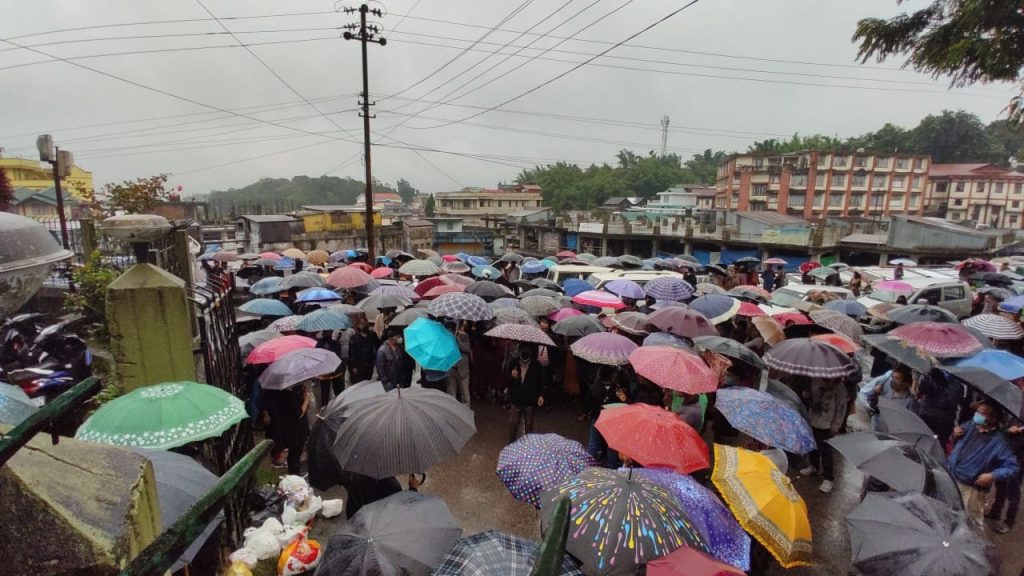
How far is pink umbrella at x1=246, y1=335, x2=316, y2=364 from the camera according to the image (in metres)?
5.94

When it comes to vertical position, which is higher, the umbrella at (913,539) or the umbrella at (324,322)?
the umbrella at (324,322)

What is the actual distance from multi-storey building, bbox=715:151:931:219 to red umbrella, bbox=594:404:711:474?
53969 millimetres

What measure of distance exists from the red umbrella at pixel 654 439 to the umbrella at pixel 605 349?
175cm

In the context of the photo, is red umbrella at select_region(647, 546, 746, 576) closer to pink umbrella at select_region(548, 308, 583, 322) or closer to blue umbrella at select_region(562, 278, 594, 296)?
pink umbrella at select_region(548, 308, 583, 322)

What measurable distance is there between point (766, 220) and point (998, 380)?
3259cm

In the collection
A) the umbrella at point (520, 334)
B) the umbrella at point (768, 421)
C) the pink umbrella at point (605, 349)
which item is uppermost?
the umbrella at point (520, 334)

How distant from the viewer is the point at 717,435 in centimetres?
632

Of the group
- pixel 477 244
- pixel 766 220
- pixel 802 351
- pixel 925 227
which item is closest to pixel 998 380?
pixel 802 351

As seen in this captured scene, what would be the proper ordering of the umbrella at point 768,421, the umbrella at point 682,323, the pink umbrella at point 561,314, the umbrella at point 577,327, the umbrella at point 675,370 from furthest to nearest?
the pink umbrella at point 561,314
the umbrella at point 577,327
the umbrella at point 682,323
the umbrella at point 675,370
the umbrella at point 768,421

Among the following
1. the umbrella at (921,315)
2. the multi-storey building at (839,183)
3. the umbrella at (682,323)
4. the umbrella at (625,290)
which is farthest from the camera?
the multi-storey building at (839,183)

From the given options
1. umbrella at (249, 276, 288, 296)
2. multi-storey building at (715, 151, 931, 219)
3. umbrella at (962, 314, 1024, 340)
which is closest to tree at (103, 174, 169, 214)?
umbrella at (249, 276, 288, 296)

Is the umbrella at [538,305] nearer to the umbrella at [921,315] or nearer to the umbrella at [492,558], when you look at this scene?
the umbrella at [921,315]

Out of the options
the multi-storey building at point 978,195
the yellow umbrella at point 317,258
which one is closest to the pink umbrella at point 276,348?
the yellow umbrella at point 317,258

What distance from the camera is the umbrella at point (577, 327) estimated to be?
7512 mm
